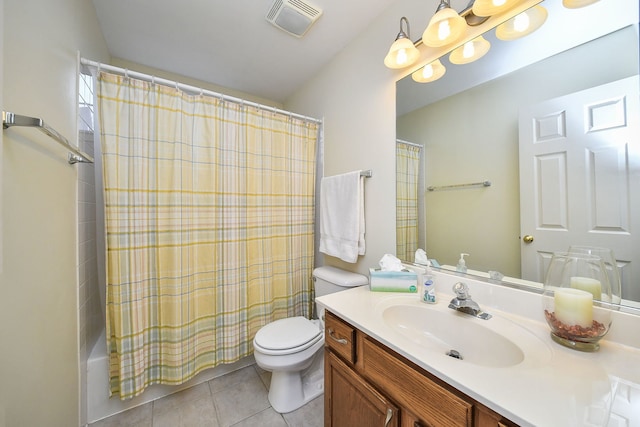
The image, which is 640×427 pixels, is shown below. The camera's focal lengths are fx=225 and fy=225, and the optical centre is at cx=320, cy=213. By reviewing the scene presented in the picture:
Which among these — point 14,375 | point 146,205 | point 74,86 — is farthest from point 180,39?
point 14,375

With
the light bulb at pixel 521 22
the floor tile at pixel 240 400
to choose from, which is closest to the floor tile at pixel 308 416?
the floor tile at pixel 240 400

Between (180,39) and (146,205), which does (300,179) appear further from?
(180,39)

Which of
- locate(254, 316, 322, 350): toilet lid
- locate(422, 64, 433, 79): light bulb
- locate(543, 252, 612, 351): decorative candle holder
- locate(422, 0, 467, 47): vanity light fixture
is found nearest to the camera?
locate(543, 252, 612, 351): decorative candle holder

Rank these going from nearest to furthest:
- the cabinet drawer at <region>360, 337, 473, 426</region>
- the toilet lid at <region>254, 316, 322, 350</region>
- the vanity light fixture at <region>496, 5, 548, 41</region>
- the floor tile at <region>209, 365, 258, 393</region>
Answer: the cabinet drawer at <region>360, 337, 473, 426</region> → the vanity light fixture at <region>496, 5, 548, 41</region> → the toilet lid at <region>254, 316, 322, 350</region> → the floor tile at <region>209, 365, 258, 393</region>

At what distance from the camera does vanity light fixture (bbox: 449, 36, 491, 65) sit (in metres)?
0.99

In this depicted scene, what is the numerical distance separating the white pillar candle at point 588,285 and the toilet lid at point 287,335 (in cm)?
119

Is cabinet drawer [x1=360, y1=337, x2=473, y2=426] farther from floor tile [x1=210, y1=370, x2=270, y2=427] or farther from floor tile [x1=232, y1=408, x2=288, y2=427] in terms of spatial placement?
floor tile [x1=210, y1=370, x2=270, y2=427]

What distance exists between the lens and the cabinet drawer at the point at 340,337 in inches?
34.3

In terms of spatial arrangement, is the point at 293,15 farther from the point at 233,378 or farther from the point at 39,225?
the point at 233,378

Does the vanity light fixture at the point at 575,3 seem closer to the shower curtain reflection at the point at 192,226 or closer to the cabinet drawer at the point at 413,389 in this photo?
the cabinet drawer at the point at 413,389

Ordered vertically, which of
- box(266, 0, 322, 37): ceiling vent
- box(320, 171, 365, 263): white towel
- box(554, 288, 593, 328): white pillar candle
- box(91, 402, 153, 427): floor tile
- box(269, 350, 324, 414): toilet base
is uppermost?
box(266, 0, 322, 37): ceiling vent

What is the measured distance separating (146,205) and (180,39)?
1.20 metres

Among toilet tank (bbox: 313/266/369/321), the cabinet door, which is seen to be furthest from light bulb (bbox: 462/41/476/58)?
the cabinet door

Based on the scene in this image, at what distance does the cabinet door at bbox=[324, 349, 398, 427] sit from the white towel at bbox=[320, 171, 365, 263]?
65 centimetres
